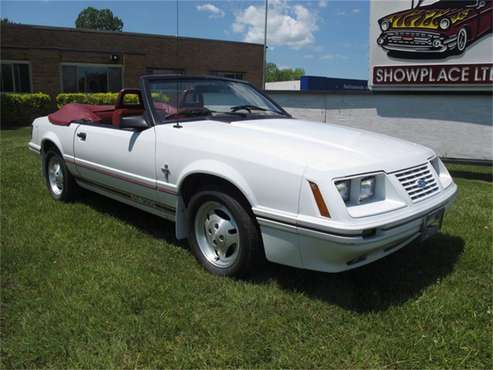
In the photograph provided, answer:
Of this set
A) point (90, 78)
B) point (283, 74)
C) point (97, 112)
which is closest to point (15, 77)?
point (90, 78)

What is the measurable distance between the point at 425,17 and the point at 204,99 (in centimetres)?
778

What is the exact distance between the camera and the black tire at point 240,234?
10.9 ft

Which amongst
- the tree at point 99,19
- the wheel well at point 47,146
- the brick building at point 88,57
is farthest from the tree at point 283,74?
the wheel well at point 47,146

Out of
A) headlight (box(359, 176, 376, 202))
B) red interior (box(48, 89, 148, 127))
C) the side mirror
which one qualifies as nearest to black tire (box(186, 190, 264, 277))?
headlight (box(359, 176, 376, 202))

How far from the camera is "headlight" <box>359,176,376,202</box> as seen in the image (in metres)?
3.11

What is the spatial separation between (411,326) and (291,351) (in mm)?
815

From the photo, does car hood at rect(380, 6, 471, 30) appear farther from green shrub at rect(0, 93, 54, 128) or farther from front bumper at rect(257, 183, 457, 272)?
green shrub at rect(0, 93, 54, 128)

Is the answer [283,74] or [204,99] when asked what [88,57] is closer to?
[204,99]

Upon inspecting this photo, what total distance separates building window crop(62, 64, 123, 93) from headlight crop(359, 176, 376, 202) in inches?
868

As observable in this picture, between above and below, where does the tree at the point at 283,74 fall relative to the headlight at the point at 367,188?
above

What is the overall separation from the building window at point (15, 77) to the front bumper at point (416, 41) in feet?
55.4

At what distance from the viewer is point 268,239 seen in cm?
324

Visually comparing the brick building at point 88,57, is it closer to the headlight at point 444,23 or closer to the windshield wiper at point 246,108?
the headlight at point 444,23

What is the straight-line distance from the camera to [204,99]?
15.1ft
